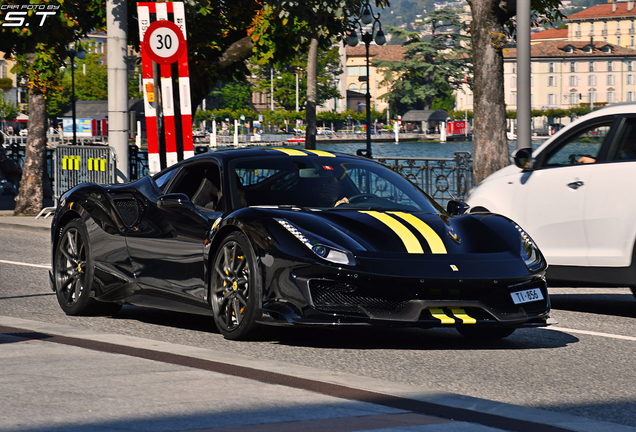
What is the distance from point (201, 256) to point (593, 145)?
3598mm

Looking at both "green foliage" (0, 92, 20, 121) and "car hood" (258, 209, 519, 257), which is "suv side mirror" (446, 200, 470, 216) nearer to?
"car hood" (258, 209, 519, 257)

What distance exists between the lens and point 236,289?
22.0 feet

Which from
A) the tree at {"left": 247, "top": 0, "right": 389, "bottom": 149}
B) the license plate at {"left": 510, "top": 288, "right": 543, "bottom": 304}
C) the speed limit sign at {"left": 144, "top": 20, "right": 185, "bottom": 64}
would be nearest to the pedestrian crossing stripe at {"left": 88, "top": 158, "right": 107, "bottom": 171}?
the tree at {"left": 247, "top": 0, "right": 389, "bottom": 149}

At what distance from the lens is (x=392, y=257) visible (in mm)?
6316

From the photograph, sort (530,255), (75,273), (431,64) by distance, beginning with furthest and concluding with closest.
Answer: (431,64) < (75,273) < (530,255)

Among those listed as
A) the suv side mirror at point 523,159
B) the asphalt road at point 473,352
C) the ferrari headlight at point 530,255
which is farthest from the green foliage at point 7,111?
the ferrari headlight at point 530,255

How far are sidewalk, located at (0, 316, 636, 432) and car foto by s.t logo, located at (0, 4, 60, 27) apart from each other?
14.7 m

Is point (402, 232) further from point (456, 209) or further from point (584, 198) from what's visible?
point (584, 198)

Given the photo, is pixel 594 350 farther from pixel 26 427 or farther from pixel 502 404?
pixel 26 427

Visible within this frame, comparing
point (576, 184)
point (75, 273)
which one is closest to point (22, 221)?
point (75, 273)

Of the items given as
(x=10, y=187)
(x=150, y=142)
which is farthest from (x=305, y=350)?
(x=10, y=187)

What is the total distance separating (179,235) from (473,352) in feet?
7.17

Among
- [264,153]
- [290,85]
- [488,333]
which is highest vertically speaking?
[290,85]

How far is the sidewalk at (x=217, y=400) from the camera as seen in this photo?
14.1 feet
